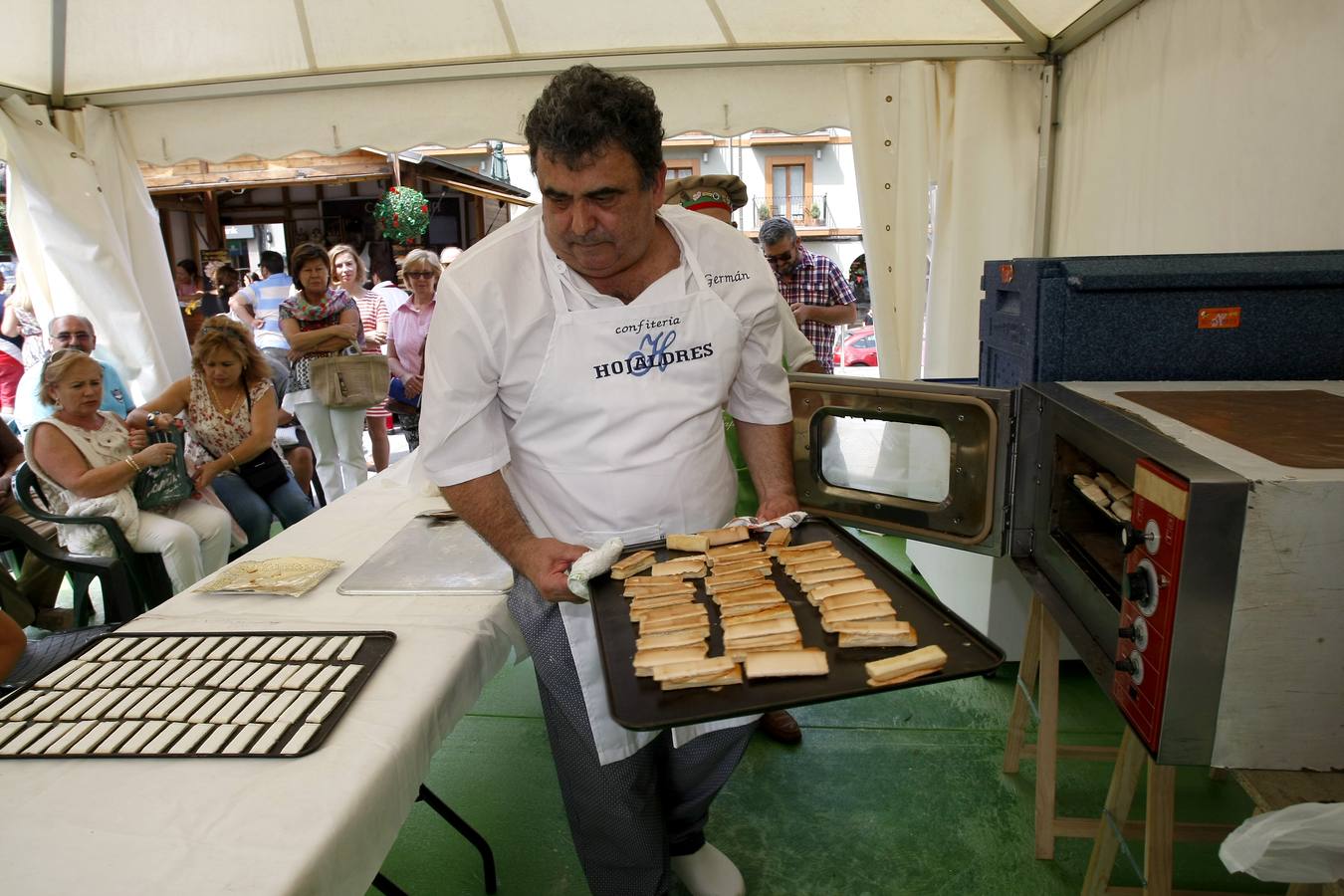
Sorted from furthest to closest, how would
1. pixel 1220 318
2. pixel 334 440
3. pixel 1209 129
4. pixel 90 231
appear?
pixel 334 440 < pixel 90 231 < pixel 1209 129 < pixel 1220 318

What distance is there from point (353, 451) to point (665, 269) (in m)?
4.15

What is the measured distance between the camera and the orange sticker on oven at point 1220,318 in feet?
5.76

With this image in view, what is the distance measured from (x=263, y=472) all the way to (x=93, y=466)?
0.98 metres

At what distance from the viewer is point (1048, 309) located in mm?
1805

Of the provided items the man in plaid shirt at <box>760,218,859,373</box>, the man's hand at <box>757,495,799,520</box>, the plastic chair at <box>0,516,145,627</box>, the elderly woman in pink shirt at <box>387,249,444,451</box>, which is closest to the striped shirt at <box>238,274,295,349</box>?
the elderly woman in pink shirt at <box>387,249,444,451</box>

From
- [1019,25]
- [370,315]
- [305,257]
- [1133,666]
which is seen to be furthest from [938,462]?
[370,315]

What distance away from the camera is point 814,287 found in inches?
200

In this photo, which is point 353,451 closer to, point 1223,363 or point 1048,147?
point 1048,147

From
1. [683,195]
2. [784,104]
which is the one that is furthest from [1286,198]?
[784,104]

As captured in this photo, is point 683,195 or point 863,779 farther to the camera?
point 683,195

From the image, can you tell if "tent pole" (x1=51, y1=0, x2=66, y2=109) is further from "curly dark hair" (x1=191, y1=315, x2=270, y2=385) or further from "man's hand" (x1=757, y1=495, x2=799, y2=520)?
"man's hand" (x1=757, y1=495, x2=799, y2=520)

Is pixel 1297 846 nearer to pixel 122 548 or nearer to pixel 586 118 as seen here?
pixel 586 118

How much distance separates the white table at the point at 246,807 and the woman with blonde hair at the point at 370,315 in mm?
4488

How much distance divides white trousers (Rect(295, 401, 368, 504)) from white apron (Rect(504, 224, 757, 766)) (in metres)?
3.82
